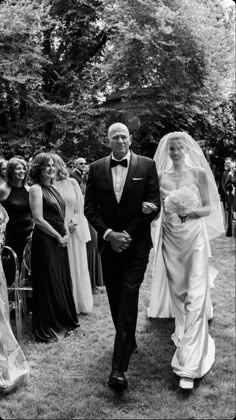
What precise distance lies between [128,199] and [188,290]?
0.84 meters

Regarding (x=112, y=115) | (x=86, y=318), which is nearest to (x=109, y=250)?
(x=86, y=318)

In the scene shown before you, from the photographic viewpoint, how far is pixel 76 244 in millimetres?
4602

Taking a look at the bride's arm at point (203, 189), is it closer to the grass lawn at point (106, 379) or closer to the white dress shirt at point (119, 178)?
the white dress shirt at point (119, 178)

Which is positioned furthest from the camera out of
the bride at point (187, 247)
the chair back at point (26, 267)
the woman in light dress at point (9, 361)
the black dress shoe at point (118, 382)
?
the chair back at point (26, 267)

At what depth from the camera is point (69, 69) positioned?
36.4 ft

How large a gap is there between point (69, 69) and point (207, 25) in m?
3.73

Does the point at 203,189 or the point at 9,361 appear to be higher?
the point at 203,189

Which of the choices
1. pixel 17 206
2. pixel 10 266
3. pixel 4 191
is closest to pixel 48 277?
pixel 10 266

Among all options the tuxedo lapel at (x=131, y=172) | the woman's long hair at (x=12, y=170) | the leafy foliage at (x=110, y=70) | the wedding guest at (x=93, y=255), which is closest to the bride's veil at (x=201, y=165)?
the tuxedo lapel at (x=131, y=172)

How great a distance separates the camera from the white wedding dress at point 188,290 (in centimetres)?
A: 288

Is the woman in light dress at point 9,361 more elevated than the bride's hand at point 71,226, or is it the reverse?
the bride's hand at point 71,226

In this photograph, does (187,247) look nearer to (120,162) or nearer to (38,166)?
(120,162)

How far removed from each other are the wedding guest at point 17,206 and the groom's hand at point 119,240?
5.52ft

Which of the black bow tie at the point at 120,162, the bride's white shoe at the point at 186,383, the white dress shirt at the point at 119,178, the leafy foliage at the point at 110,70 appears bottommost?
the bride's white shoe at the point at 186,383
